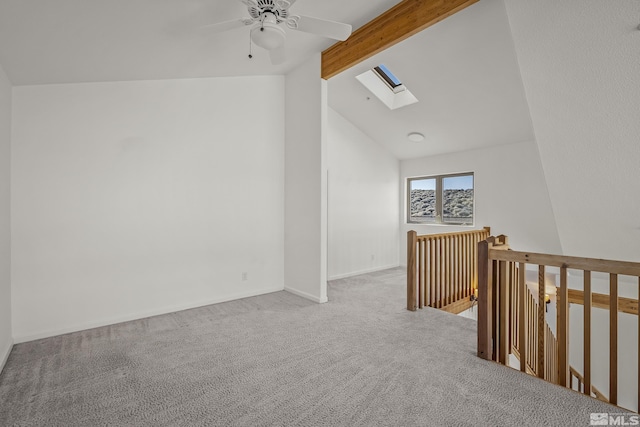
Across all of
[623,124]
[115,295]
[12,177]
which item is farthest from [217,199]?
[623,124]

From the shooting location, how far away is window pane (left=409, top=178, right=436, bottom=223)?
246 inches

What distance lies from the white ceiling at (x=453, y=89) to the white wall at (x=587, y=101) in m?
0.70

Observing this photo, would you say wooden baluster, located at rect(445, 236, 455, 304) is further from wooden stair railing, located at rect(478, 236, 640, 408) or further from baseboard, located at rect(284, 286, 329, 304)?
baseboard, located at rect(284, 286, 329, 304)

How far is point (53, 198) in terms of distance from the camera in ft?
9.87

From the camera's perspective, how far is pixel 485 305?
249cm

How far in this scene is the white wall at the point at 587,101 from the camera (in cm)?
217

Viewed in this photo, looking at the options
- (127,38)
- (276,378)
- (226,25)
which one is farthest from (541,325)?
(127,38)

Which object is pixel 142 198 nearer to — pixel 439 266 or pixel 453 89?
pixel 439 266

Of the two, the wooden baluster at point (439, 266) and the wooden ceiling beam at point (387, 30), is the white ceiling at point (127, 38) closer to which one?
the wooden ceiling beam at point (387, 30)

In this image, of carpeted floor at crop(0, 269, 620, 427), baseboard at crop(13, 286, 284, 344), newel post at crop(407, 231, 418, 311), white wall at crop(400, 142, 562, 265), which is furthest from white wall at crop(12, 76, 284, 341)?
white wall at crop(400, 142, 562, 265)

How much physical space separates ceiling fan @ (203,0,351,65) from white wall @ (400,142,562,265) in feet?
13.0

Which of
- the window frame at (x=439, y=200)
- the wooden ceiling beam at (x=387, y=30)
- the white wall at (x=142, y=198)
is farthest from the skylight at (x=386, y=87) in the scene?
the window frame at (x=439, y=200)

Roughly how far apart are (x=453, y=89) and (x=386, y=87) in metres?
1.11

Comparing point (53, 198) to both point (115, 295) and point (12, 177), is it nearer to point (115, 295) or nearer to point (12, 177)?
point (12, 177)
